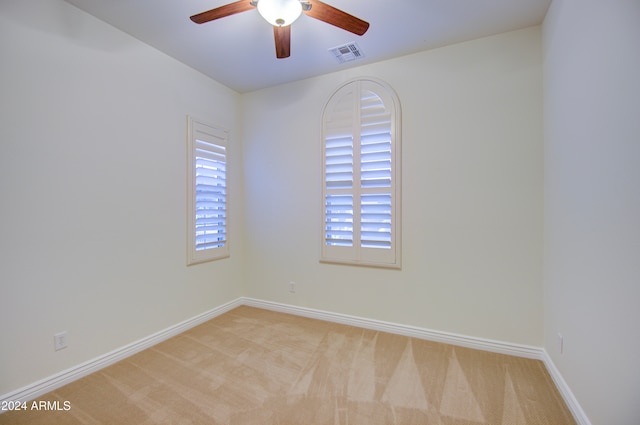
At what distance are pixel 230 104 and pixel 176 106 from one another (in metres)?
0.80

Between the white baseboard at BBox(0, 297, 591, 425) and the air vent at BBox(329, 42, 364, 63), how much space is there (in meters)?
2.73

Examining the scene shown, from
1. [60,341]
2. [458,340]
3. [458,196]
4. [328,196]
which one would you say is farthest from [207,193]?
[458,340]

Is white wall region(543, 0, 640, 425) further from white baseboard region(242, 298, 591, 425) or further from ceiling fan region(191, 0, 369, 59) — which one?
ceiling fan region(191, 0, 369, 59)

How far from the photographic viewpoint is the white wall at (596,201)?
1.14 metres

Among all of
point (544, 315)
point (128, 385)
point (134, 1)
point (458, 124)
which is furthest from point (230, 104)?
point (544, 315)

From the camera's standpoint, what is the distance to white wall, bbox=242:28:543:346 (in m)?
2.22

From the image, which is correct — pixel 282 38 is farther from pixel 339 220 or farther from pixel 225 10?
pixel 339 220

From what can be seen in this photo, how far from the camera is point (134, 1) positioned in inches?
75.7

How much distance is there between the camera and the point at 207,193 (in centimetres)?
305

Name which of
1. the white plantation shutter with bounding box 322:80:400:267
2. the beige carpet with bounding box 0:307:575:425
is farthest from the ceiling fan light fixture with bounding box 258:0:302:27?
the beige carpet with bounding box 0:307:575:425

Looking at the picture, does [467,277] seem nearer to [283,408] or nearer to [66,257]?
[283,408]

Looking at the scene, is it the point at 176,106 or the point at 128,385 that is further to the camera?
A: the point at 176,106

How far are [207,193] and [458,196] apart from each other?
2684 mm

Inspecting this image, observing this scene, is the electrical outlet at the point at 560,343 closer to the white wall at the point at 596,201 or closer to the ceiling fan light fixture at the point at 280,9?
the white wall at the point at 596,201
